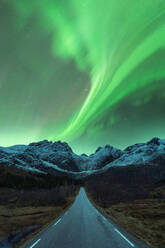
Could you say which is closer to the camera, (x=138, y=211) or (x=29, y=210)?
(x=138, y=211)

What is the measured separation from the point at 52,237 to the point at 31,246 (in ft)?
5.52

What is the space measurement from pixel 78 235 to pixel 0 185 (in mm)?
72481

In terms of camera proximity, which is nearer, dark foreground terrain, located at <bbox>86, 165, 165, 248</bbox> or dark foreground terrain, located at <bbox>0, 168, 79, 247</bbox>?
dark foreground terrain, located at <bbox>86, 165, 165, 248</bbox>

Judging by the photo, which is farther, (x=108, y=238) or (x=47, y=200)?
(x=47, y=200)

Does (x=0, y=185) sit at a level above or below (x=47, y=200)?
above

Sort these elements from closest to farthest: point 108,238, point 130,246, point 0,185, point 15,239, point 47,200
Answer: point 130,246 → point 108,238 → point 15,239 → point 47,200 → point 0,185

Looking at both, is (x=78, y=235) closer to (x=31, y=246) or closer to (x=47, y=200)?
(x=31, y=246)

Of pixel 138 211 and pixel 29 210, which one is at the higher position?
pixel 29 210

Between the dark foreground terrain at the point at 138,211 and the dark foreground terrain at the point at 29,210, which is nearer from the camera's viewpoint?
the dark foreground terrain at the point at 138,211

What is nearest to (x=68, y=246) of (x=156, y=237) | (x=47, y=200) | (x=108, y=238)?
(x=108, y=238)

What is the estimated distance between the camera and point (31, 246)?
7312 mm

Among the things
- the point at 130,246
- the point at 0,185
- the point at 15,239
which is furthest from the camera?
the point at 0,185

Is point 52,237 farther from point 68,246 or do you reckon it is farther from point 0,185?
point 0,185

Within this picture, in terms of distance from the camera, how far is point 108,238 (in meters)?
8.38
